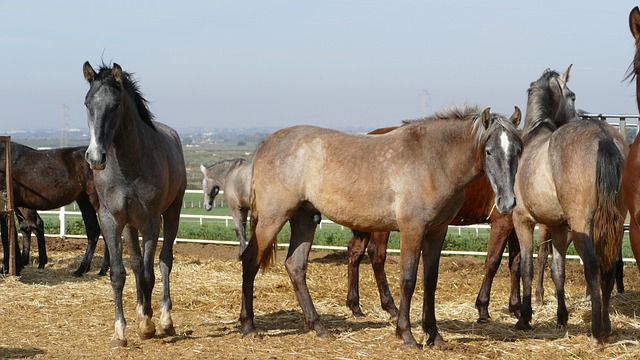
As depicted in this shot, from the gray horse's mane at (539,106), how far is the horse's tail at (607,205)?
4.71 feet

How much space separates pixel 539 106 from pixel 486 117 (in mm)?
2211

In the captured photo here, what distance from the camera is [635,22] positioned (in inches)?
160

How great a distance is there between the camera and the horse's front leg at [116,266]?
6.56 metres

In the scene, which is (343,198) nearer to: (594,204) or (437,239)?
(437,239)

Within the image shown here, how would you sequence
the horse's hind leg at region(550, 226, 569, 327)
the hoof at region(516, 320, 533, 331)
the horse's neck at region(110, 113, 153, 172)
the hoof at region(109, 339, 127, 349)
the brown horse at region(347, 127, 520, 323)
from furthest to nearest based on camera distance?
the brown horse at region(347, 127, 520, 323) → the horse's hind leg at region(550, 226, 569, 327) → the hoof at region(516, 320, 533, 331) → the horse's neck at region(110, 113, 153, 172) → the hoof at region(109, 339, 127, 349)

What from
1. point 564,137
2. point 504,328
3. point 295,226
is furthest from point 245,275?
Result: point 564,137

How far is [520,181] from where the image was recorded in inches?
291

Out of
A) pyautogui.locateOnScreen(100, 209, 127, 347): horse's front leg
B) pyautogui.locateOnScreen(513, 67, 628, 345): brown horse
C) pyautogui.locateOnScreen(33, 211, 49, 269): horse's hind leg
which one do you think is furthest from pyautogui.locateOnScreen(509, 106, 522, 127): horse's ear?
pyautogui.locateOnScreen(33, 211, 49, 269): horse's hind leg

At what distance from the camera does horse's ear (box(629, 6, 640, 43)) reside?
4031mm

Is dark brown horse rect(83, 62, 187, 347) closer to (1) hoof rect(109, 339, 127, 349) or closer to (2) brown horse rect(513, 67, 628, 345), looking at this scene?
(1) hoof rect(109, 339, 127, 349)

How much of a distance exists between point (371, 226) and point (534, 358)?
1.63m

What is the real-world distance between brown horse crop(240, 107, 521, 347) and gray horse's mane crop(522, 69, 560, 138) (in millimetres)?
1687

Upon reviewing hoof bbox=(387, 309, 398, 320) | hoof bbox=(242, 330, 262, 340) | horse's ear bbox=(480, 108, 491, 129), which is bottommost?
hoof bbox=(387, 309, 398, 320)

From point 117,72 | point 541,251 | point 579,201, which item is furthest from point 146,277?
point 541,251
